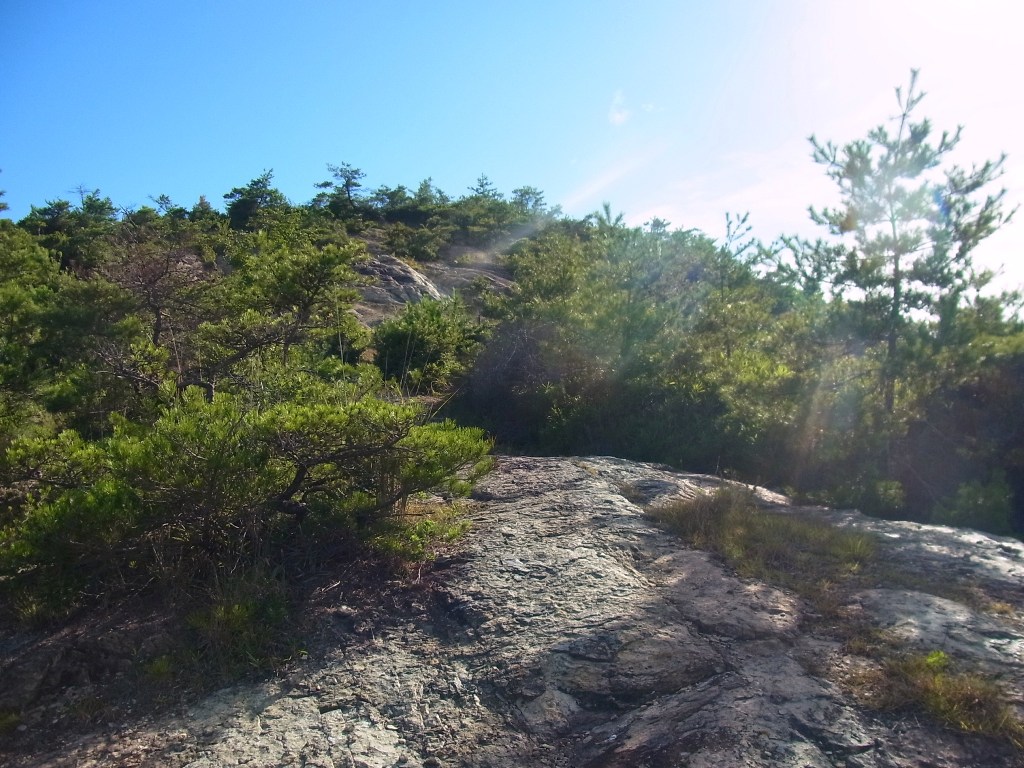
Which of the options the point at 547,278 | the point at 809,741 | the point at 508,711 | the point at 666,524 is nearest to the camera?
the point at 809,741

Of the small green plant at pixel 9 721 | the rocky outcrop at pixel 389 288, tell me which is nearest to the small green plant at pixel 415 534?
the small green plant at pixel 9 721

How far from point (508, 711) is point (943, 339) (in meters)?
7.14

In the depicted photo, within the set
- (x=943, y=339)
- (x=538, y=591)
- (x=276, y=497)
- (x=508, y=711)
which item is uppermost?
(x=943, y=339)

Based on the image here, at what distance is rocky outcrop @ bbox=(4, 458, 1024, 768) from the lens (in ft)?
11.8

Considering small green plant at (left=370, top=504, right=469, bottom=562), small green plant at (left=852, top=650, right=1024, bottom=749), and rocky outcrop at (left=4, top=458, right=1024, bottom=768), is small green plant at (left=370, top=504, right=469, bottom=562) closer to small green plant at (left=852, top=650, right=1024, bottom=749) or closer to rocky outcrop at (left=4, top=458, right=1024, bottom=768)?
rocky outcrop at (left=4, top=458, right=1024, bottom=768)

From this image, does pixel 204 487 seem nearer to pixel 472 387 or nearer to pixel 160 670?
pixel 160 670

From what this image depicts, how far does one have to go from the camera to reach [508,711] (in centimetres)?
393

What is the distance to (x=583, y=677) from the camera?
13.4 ft

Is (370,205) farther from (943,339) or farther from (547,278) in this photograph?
(943,339)

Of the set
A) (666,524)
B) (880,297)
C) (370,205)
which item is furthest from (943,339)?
(370,205)

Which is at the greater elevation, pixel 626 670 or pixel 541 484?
pixel 541 484

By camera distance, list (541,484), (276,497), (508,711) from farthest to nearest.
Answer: (541,484), (276,497), (508,711)

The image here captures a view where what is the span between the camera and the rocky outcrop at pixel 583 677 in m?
3.60

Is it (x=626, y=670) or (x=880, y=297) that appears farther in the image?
(x=880, y=297)
